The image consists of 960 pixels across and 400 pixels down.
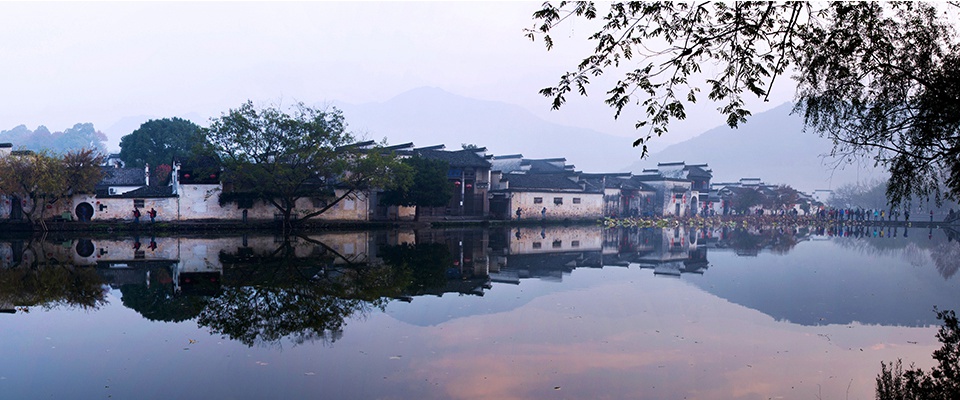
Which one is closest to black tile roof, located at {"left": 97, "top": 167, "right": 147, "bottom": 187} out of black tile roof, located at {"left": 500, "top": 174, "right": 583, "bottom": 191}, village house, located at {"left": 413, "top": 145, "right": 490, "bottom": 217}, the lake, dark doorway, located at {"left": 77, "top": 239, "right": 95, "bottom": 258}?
dark doorway, located at {"left": 77, "top": 239, "right": 95, "bottom": 258}

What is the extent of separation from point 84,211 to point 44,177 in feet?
13.5

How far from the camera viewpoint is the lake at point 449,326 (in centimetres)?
747

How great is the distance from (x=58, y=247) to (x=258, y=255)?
9.40 meters

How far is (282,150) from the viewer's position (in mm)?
32500

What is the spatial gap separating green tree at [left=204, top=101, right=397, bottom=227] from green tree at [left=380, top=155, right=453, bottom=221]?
15.5 ft

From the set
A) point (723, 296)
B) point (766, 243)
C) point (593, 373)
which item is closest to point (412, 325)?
point (593, 373)

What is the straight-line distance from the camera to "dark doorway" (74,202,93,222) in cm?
3290

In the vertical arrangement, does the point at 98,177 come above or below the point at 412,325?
above

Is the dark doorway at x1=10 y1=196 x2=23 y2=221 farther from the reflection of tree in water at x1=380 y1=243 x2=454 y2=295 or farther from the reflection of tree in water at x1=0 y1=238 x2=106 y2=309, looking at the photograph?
the reflection of tree in water at x1=380 y1=243 x2=454 y2=295

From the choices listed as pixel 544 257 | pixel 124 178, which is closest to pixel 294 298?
pixel 544 257

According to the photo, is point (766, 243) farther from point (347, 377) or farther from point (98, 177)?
point (98, 177)

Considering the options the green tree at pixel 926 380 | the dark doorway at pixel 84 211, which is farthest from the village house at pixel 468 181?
the green tree at pixel 926 380

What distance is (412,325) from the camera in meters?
10.3

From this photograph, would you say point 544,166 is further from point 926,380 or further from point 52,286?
point 926,380
